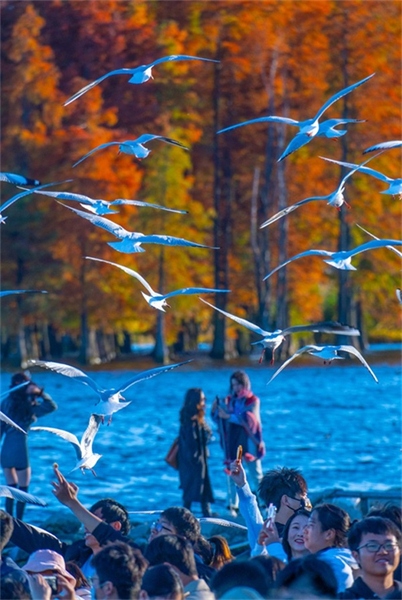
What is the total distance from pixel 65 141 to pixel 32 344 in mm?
9723

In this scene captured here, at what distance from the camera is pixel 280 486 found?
7.79 m

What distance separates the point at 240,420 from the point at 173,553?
674 cm

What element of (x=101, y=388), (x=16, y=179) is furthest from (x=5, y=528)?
(x=16, y=179)

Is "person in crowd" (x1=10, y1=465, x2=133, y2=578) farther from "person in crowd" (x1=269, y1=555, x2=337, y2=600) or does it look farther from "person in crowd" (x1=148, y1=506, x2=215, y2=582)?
"person in crowd" (x1=269, y1=555, x2=337, y2=600)

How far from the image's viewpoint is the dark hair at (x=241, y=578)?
214 inches

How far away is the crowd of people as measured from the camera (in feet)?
18.3

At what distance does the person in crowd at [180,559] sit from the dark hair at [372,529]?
65 centimetres

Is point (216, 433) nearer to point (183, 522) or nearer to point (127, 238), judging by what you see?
point (127, 238)

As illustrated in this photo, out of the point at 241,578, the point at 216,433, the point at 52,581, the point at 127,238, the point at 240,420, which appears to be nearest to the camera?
the point at 241,578

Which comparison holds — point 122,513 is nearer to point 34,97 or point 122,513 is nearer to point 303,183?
point 34,97

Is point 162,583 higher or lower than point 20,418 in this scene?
higher

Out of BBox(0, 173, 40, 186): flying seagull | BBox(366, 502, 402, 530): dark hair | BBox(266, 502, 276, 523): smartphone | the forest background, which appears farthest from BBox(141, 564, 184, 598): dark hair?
the forest background

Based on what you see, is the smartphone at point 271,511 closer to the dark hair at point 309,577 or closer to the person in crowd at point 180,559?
the person in crowd at point 180,559

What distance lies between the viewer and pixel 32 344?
56.0 meters
